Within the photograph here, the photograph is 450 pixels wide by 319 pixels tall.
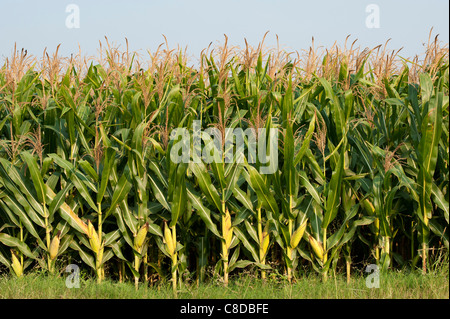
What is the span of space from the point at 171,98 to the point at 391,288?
2.69m

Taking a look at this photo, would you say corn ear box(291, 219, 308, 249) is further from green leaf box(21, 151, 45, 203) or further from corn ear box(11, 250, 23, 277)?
corn ear box(11, 250, 23, 277)

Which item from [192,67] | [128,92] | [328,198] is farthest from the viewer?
[192,67]

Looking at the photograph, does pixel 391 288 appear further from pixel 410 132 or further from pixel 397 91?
pixel 397 91

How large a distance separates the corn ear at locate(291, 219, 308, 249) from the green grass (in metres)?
0.34

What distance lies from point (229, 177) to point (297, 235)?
857mm

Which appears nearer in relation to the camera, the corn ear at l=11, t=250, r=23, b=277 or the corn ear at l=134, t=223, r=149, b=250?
the corn ear at l=134, t=223, r=149, b=250

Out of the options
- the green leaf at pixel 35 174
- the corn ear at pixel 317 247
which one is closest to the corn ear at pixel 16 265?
the green leaf at pixel 35 174

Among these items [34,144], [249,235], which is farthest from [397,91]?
[34,144]

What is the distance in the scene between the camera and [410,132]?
4.93 metres

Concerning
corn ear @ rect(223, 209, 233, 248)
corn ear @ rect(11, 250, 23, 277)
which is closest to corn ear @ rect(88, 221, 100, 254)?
corn ear @ rect(11, 250, 23, 277)

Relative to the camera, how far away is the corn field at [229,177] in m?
4.79

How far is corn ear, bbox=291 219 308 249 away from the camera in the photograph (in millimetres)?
4840

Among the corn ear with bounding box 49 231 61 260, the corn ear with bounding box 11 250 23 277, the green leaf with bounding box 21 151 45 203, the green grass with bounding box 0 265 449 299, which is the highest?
the green leaf with bounding box 21 151 45 203

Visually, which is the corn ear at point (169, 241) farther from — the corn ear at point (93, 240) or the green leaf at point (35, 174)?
the green leaf at point (35, 174)
